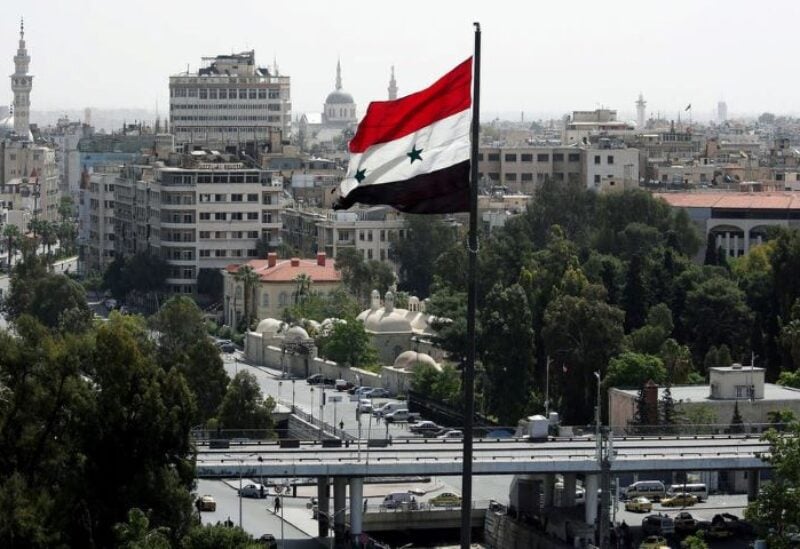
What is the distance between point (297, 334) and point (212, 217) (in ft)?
100

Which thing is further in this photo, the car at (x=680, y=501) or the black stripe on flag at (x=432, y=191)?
the car at (x=680, y=501)

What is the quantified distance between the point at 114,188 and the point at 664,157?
4059cm

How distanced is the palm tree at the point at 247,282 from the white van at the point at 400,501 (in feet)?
157

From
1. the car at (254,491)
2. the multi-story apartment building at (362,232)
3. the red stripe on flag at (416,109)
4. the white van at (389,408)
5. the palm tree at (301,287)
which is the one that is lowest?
the car at (254,491)

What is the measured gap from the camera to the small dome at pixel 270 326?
107875 millimetres

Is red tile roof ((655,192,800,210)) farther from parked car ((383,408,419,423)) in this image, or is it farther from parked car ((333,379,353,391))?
parked car ((383,408,419,423))

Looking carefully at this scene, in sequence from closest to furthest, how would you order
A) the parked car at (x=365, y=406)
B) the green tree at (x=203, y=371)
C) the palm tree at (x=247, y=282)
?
the green tree at (x=203, y=371) → the parked car at (x=365, y=406) → the palm tree at (x=247, y=282)

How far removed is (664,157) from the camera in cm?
17588

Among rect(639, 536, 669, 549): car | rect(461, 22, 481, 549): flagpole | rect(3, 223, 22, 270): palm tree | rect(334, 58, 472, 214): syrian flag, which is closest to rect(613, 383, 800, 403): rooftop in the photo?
rect(639, 536, 669, 549): car

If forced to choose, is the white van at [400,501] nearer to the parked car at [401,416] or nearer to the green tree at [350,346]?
the parked car at [401,416]

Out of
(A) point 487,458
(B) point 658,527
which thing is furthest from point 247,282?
(B) point 658,527

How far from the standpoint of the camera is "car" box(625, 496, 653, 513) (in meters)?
68.4

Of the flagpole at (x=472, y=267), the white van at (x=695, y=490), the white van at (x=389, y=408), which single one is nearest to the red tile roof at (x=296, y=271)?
the white van at (x=389, y=408)

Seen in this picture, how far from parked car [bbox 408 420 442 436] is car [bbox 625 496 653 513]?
1366 cm
